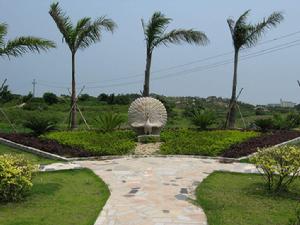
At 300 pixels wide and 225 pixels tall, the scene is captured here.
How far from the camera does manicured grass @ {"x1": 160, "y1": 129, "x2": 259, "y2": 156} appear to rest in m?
12.5

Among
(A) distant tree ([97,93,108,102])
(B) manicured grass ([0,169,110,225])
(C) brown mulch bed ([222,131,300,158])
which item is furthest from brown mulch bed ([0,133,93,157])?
(A) distant tree ([97,93,108,102])

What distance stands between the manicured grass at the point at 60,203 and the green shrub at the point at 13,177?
20 centimetres

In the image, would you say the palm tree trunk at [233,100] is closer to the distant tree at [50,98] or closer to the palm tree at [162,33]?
the palm tree at [162,33]

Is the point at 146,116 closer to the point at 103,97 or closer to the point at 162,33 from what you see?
the point at 162,33

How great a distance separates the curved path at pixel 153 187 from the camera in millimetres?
6180

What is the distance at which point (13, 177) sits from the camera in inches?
271

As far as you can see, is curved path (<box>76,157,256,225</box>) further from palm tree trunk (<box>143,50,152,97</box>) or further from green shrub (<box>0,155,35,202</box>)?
palm tree trunk (<box>143,50,152,97</box>)

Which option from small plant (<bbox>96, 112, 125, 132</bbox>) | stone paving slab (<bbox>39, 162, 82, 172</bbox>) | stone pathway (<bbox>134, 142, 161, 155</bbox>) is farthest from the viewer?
small plant (<bbox>96, 112, 125, 132</bbox>)

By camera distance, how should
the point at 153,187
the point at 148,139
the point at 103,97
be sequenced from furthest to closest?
the point at 103,97
the point at 148,139
the point at 153,187

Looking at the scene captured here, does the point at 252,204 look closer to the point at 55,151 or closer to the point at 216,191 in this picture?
the point at 216,191

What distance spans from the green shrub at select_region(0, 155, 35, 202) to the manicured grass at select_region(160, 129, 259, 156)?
5.90 meters

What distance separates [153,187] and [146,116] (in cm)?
687

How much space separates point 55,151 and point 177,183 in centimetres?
485

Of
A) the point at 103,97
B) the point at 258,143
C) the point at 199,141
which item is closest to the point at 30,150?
the point at 199,141
